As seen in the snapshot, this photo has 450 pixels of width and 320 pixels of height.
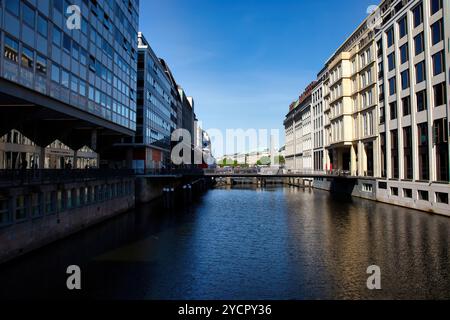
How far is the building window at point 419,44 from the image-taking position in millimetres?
40500

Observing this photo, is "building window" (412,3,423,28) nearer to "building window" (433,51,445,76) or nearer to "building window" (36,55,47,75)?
"building window" (433,51,445,76)

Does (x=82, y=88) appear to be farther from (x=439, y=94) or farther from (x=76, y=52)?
(x=439, y=94)

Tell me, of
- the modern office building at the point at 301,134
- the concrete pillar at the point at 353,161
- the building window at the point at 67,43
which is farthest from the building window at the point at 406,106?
the modern office building at the point at 301,134

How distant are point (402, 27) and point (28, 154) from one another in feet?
152

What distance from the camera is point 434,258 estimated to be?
67.4ft

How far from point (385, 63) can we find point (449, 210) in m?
24.6

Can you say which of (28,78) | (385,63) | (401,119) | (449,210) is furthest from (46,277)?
(385,63)

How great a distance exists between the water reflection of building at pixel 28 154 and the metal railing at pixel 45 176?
11.4 ft

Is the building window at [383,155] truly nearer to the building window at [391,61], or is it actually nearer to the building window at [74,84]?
the building window at [391,61]

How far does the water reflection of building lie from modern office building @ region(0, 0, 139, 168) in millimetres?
619

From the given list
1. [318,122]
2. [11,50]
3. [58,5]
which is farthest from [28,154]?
[318,122]

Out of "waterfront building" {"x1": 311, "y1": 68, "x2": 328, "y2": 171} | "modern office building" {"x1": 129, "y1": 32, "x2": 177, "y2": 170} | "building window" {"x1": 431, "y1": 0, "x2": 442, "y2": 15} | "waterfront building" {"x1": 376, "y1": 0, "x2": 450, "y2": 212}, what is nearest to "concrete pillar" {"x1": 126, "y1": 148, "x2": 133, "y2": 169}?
"modern office building" {"x1": 129, "y1": 32, "x2": 177, "y2": 170}

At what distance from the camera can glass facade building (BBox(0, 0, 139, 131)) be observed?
20.7m
